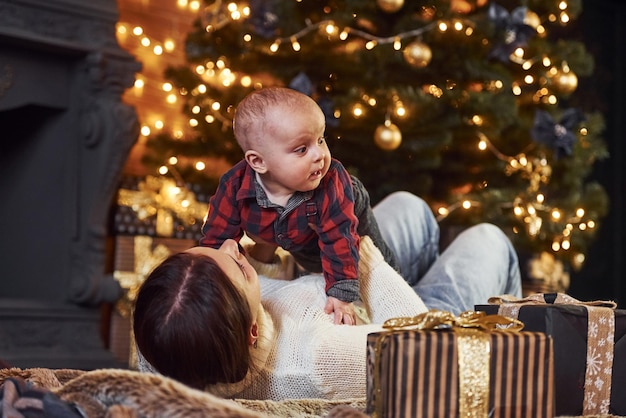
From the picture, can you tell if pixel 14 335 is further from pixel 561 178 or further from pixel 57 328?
pixel 561 178

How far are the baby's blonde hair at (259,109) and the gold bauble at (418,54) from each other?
184 centimetres

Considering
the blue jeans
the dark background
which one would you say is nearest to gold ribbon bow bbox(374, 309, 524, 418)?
the blue jeans

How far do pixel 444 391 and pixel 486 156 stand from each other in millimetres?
2838

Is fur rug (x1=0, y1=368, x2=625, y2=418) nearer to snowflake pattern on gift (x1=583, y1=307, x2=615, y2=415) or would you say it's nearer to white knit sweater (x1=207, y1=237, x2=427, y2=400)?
white knit sweater (x1=207, y1=237, x2=427, y2=400)

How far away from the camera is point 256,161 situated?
1615mm

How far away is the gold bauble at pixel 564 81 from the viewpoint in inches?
148

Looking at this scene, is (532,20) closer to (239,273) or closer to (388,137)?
(388,137)

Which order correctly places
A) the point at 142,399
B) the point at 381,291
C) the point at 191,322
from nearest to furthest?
the point at 142,399, the point at 191,322, the point at 381,291

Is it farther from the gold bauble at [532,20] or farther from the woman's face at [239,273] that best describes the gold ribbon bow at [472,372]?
the gold bauble at [532,20]

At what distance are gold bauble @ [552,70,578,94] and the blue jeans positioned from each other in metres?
1.56

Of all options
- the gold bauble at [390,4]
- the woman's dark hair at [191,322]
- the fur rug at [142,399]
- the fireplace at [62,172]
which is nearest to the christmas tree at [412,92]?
the gold bauble at [390,4]

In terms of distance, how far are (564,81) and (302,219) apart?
2.40 m

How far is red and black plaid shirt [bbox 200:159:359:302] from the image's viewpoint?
64.6 inches

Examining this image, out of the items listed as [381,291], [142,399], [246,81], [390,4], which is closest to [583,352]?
[381,291]
